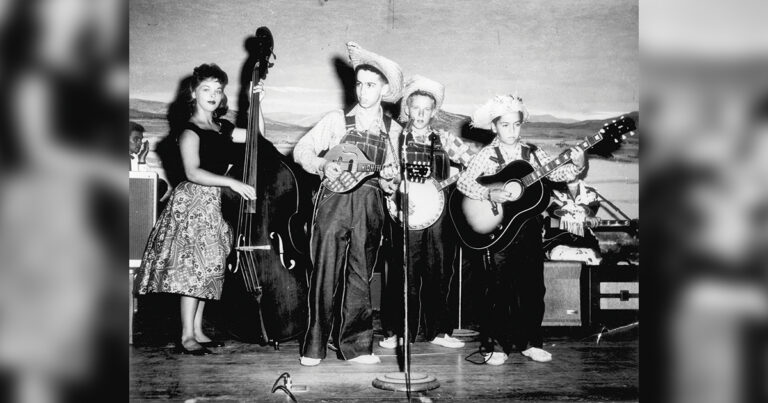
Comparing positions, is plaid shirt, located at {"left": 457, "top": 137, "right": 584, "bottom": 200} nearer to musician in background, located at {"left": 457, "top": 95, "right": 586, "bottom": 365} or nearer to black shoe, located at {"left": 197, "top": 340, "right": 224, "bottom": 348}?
musician in background, located at {"left": 457, "top": 95, "right": 586, "bottom": 365}

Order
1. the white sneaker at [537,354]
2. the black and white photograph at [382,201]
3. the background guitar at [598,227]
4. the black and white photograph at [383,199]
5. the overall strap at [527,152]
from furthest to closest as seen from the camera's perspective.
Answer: the background guitar at [598,227] → the overall strap at [527,152] → the white sneaker at [537,354] → the black and white photograph at [383,199] → the black and white photograph at [382,201]

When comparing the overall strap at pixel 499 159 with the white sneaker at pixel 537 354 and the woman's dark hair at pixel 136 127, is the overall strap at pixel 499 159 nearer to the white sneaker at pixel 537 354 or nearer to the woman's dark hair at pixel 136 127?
the white sneaker at pixel 537 354

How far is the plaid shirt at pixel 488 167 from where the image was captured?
5.00m

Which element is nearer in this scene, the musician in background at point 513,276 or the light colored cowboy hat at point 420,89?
the musician in background at point 513,276

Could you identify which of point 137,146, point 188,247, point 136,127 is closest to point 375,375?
point 188,247

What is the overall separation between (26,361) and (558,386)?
3222 millimetres

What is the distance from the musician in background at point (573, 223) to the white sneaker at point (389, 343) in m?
1.28

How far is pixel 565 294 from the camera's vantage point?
17.0ft

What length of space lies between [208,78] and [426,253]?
1.96 metres

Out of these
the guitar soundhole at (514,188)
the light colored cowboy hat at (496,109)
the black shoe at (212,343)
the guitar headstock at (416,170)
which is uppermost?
the light colored cowboy hat at (496,109)

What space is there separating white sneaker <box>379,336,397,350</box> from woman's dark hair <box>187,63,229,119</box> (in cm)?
195

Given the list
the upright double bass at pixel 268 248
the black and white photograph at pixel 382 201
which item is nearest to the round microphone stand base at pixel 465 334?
the black and white photograph at pixel 382 201

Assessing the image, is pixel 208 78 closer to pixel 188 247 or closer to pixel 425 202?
pixel 188 247

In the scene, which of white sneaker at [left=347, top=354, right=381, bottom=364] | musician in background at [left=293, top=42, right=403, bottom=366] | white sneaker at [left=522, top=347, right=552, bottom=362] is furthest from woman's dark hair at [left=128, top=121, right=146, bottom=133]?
white sneaker at [left=522, top=347, right=552, bottom=362]
